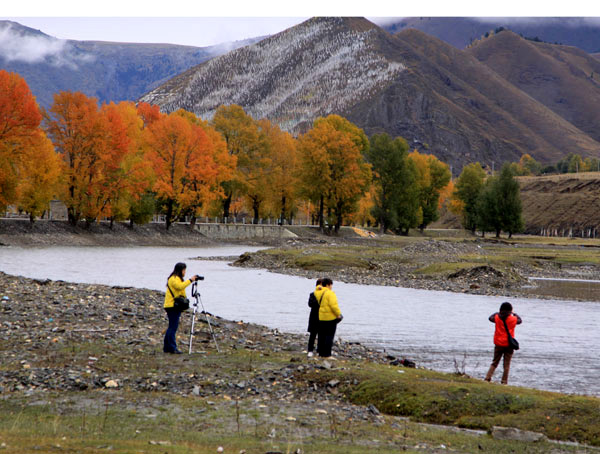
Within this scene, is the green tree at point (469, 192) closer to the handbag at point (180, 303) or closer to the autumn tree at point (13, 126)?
the autumn tree at point (13, 126)

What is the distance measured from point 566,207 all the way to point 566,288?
461 feet

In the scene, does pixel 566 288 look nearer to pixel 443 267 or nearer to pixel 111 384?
pixel 443 267

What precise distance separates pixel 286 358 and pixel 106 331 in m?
6.09

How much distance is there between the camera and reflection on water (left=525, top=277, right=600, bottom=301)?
4553 centimetres

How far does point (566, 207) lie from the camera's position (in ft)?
598

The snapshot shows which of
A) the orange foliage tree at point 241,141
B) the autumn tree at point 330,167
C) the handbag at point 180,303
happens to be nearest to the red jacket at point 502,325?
the handbag at point 180,303

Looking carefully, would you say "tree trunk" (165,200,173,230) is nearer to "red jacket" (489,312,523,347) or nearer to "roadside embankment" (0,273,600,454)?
"roadside embankment" (0,273,600,454)

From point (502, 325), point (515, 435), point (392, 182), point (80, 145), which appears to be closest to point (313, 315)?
point (502, 325)

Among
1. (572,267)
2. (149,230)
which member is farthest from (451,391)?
(149,230)

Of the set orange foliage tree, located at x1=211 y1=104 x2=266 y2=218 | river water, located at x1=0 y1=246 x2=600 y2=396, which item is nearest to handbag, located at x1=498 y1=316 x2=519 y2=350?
river water, located at x1=0 y1=246 x2=600 y2=396

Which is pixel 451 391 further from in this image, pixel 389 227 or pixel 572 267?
pixel 389 227

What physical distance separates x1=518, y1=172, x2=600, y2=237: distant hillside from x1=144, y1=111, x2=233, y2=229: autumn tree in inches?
4175

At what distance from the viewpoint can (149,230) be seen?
312 feet

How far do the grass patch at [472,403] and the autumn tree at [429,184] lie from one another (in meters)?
121
